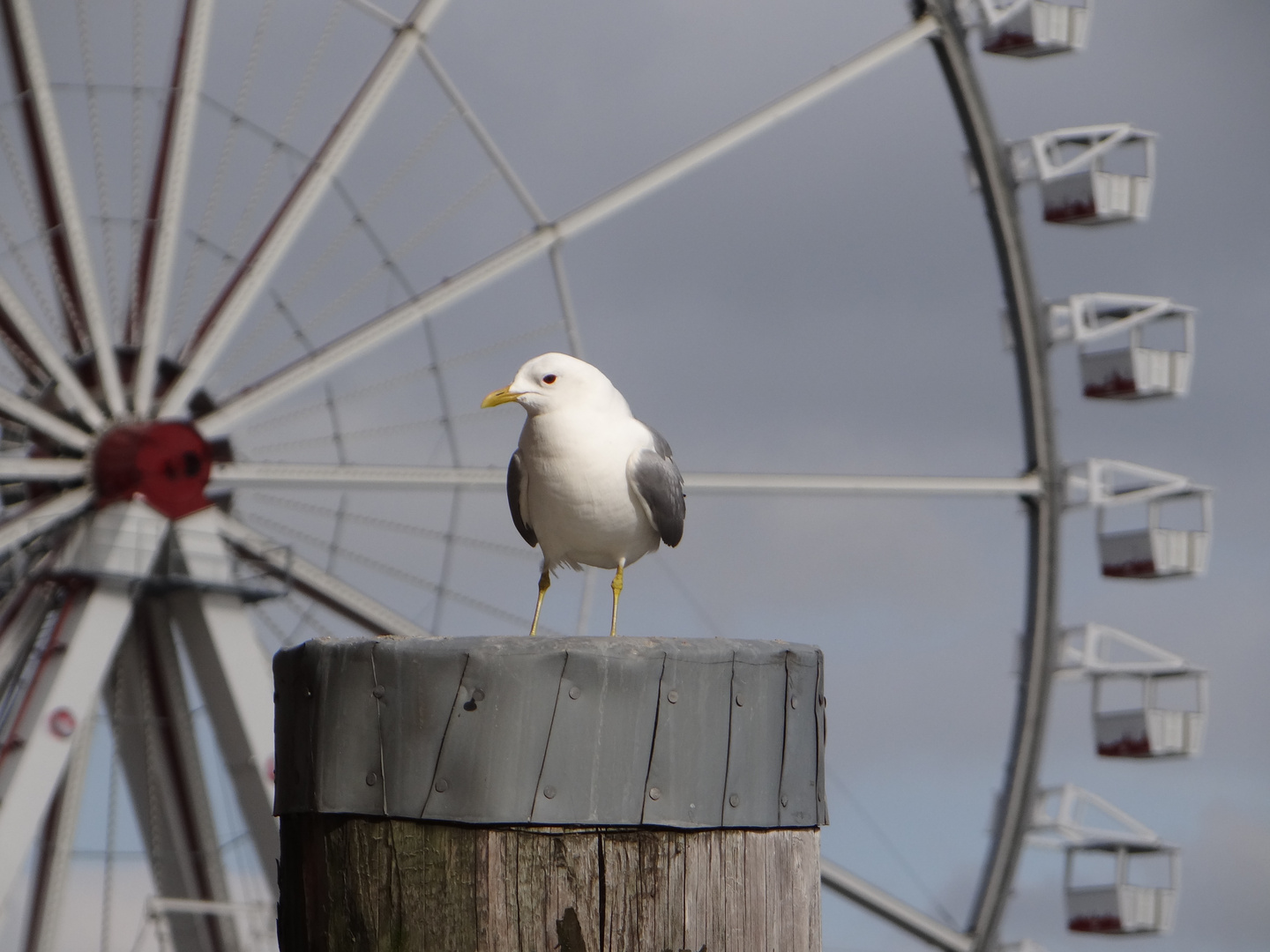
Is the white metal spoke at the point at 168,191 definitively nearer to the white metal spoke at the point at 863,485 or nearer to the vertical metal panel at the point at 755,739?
the white metal spoke at the point at 863,485

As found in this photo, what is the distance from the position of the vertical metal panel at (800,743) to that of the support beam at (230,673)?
22.5ft

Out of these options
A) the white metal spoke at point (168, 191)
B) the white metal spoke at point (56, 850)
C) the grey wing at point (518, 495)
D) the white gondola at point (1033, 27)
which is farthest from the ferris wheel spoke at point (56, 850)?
the white gondola at point (1033, 27)

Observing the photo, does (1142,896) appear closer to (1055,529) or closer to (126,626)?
(1055,529)

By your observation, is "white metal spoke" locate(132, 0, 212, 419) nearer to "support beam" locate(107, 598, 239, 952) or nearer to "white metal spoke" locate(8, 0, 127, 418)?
"white metal spoke" locate(8, 0, 127, 418)

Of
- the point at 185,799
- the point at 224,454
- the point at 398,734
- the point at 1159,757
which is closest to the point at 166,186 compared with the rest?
the point at 224,454

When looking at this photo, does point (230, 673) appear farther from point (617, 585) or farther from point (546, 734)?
point (546, 734)

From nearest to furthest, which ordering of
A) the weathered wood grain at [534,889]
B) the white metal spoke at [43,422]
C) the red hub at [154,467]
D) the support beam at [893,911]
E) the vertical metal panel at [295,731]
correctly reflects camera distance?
1. the weathered wood grain at [534,889]
2. the vertical metal panel at [295,731]
3. the red hub at [154,467]
4. the white metal spoke at [43,422]
5. the support beam at [893,911]

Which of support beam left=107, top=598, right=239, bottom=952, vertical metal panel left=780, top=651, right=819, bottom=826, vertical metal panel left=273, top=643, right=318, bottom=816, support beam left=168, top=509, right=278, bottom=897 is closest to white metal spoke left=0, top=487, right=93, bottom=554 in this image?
support beam left=168, top=509, right=278, bottom=897

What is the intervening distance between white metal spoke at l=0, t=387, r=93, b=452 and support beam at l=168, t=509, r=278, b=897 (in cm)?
64

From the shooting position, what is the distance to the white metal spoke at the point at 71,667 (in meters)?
8.33

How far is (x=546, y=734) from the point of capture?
1895mm

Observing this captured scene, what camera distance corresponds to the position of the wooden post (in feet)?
6.14

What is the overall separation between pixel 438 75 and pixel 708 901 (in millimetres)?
7977

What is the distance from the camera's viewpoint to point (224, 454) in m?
9.02
